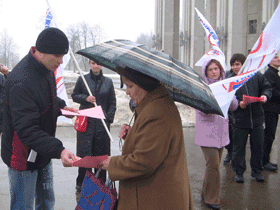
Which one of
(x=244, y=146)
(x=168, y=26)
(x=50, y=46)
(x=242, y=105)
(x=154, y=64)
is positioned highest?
(x=168, y=26)

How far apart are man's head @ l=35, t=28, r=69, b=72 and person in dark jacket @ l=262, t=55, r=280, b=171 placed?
199 inches

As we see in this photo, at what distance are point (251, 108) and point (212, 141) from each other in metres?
1.57

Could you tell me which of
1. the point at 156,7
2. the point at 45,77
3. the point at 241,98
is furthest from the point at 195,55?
the point at 45,77

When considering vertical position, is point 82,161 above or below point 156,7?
below

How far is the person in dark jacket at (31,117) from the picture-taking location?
2.59 m

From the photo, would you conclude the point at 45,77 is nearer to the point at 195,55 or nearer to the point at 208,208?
the point at 208,208

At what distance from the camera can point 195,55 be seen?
70.1 ft

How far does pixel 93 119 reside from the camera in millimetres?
5176

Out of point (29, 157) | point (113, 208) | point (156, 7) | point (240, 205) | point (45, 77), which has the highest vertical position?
point (156, 7)

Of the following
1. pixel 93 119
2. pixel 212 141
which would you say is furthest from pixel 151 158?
pixel 93 119

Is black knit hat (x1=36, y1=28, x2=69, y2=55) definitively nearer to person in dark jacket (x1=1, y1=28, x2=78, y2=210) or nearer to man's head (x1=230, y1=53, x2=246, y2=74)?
person in dark jacket (x1=1, y1=28, x2=78, y2=210)

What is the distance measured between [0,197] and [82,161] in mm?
3333

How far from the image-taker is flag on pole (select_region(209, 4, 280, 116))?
427cm

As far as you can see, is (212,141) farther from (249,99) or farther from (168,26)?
(168,26)
